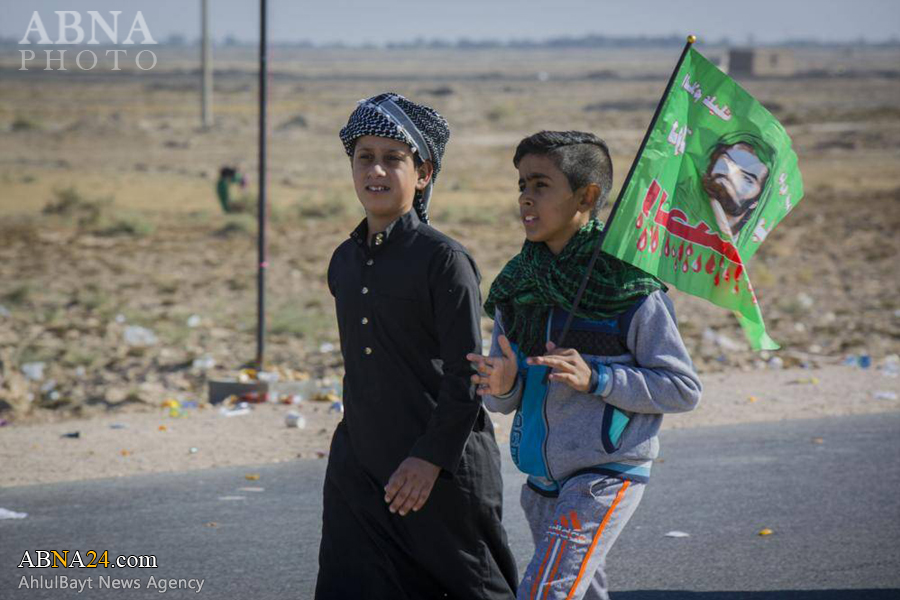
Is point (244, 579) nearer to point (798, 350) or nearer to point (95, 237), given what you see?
point (798, 350)

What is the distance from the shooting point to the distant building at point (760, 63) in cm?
10791

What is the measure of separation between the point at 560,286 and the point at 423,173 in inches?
21.6

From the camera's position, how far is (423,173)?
3.49 metres

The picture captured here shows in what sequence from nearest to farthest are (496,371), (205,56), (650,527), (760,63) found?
(496,371), (650,527), (205,56), (760,63)

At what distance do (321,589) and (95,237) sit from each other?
1555cm

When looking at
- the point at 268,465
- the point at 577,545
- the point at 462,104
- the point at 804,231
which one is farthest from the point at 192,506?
the point at 462,104

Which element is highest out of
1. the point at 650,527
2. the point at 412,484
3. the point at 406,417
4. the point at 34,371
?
the point at 406,417

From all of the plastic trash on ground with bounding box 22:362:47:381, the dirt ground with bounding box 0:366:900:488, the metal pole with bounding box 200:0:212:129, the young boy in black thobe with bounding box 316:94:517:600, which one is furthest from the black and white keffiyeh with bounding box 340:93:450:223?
the metal pole with bounding box 200:0:212:129

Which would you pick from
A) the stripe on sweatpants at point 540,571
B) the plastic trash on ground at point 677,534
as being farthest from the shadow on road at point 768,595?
the stripe on sweatpants at point 540,571

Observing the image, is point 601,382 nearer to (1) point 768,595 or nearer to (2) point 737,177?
(2) point 737,177

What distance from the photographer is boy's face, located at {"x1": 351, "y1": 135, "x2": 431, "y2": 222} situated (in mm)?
3344

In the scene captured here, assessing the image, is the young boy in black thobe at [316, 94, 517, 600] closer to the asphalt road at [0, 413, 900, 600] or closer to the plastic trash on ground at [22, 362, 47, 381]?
the asphalt road at [0, 413, 900, 600]

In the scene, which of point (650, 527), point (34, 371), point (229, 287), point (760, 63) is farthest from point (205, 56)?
point (760, 63)

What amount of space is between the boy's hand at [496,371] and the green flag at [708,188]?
411 mm
